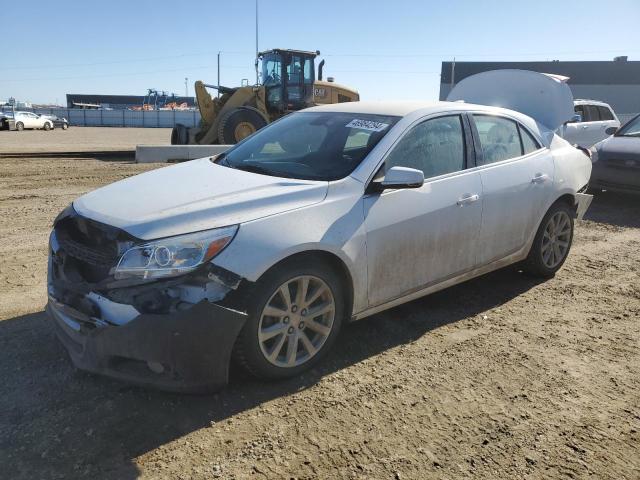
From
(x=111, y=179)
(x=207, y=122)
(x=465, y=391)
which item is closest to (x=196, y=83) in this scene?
(x=207, y=122)

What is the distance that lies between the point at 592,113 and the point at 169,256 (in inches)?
535

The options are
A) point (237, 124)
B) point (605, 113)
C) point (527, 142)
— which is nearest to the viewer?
point (527, 142)

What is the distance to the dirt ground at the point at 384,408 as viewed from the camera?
8.05ft

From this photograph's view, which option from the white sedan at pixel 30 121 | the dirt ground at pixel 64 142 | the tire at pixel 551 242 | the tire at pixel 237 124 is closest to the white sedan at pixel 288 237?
the tire at pixel 551 242

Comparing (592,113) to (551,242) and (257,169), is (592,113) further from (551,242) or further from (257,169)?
(257,169)

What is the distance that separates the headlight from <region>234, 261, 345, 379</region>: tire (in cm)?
33

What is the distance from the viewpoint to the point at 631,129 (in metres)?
9.30

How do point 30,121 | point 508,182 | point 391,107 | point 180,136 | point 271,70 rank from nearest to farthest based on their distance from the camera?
1. point 391,107
2. point 508,182
3. point 180,136
4. point 271,70
5. point 30,121

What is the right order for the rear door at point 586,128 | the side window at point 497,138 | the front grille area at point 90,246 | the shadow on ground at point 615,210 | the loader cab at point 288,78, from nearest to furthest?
the front grille area at point 90,246, the side window at point 497,138, the shadow on ground at point 615,210, the rear door at point 586,128, the loader cab at point 288,78

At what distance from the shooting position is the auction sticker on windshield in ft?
12.2

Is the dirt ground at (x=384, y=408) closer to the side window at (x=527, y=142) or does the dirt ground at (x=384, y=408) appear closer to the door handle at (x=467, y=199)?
the door handle at (x=467, y=199)

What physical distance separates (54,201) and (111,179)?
7.48ft

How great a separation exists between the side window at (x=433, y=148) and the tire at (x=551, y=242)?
1295mm

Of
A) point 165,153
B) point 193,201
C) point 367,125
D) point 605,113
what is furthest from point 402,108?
point 605,113
